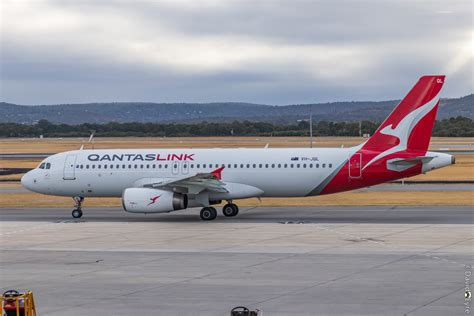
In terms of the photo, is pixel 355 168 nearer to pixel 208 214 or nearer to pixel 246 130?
pixel 208 214

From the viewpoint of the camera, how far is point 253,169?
38.8 m

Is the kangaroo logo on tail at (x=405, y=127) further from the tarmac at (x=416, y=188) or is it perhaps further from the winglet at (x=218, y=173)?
the tarmac at (x=416, y=188)

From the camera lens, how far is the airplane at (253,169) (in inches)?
1460

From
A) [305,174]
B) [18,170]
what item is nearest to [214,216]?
[305,174]

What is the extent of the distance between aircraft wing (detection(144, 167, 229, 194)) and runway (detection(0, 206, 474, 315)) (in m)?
1.41

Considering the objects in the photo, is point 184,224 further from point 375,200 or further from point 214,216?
point 375,200

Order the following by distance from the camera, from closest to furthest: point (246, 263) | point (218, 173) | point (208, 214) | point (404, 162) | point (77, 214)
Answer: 1. point (246, 263)
2. point (404, 162)
3. point (208, 214)
4. point (218, 173)
5. point (77, 214)

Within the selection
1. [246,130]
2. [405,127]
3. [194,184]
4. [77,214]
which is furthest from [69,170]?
[246,130]

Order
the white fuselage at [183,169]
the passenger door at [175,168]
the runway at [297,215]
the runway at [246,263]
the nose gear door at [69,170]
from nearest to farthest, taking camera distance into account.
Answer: the runway at [246,263] < the runway at [297,215] < the white fuselage at [183,169] < the passenger door at [175,168] < the nose gear door at [69,170]

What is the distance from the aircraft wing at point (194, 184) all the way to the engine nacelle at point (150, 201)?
494mm

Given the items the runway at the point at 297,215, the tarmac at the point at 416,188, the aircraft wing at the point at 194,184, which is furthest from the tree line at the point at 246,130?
the aircraft wing at the point at 194,184

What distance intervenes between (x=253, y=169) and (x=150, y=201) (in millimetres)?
5149

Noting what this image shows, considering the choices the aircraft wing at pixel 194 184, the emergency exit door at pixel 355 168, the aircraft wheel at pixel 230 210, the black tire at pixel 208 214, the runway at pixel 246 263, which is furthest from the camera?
the aircraft wheel at pixel 230 210

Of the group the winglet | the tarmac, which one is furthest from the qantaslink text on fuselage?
the tarmac
